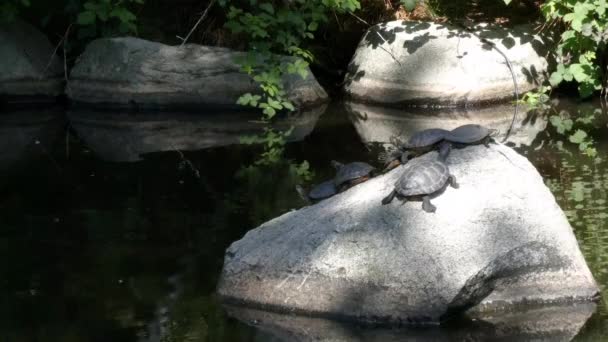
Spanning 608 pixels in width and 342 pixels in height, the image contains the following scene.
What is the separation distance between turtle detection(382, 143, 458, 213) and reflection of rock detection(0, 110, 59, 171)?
4053mm

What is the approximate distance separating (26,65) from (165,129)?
240cm

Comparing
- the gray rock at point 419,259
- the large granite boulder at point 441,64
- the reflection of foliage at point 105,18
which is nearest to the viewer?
the gray rock at point 419,259

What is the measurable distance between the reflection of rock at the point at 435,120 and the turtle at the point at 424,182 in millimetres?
3291

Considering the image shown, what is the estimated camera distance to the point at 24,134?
29.8 ft

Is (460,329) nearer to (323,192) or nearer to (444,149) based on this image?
(444,149)

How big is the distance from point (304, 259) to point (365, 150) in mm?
3497

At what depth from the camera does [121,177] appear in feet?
23.7

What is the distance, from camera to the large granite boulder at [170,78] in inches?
398

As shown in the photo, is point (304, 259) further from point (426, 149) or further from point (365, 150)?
point (365, 150)

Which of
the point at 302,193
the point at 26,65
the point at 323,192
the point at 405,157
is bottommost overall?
the point at 26,65

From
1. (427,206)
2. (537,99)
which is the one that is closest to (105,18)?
(537,99)

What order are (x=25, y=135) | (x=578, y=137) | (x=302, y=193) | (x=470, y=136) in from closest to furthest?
(x=470, y=136) < (x=302, y=193) < (x=578, y=137) < (x=25, y=135)

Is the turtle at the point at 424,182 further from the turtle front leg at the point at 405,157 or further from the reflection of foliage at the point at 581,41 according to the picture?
the reflection of foliage at the point at 581,41

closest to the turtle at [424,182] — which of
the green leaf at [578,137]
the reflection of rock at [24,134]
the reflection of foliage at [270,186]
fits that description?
the reflection of foliage at [270,186]
